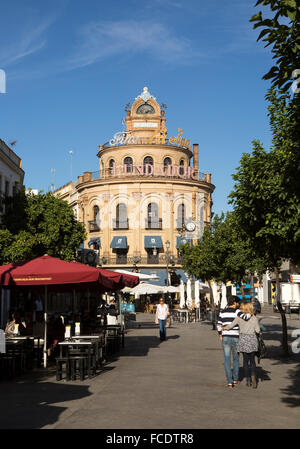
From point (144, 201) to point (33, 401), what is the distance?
2129 inches

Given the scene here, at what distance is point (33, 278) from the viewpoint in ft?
44.0

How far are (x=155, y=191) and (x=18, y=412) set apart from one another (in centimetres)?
5543

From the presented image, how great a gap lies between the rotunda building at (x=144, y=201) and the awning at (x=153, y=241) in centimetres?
5

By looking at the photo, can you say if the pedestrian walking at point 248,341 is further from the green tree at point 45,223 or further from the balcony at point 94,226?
the balcony at point 94,226

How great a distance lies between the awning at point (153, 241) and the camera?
6202 centimetres

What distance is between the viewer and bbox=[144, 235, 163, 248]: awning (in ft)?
203

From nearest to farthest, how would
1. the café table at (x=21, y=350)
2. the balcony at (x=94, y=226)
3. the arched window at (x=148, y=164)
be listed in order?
1. the café table at (x=21, y=350)
2. the arched window at (x=148, y=164)
3. the balcony at (x=94, y=226)

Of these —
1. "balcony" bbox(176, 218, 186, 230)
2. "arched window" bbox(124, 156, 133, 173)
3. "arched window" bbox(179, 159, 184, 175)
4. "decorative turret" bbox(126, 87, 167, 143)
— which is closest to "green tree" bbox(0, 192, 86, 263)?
"balcony" bbox(176, 218, 186, 230)

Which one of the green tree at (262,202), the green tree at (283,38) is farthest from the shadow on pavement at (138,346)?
the green tree at (283,38)

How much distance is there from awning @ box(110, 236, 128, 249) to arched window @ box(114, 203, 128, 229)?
131 centimetres

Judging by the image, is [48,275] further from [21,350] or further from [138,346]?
[138,346]

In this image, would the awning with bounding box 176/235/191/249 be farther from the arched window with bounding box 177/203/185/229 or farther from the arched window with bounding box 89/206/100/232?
the arched window with bounding box 89/206/100/232

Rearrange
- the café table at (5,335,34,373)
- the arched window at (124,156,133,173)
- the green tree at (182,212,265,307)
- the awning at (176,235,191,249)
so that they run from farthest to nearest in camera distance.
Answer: the arched window at (124,156,133,173) < the awning at (176,235,191,249) < the green tree at (182,212,265,307) < the café table at (5,335,34,373)
